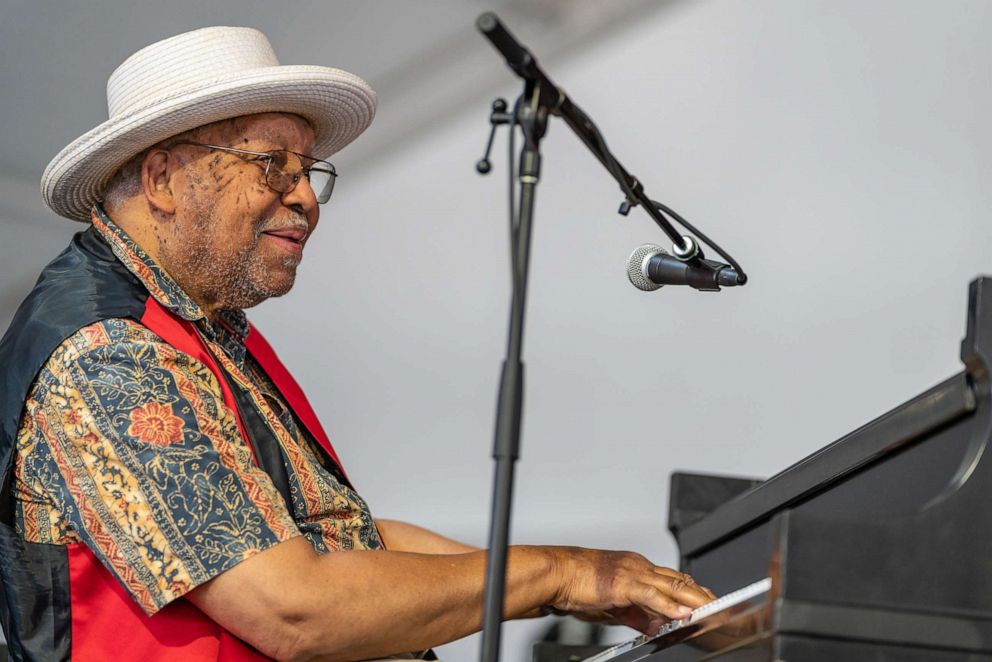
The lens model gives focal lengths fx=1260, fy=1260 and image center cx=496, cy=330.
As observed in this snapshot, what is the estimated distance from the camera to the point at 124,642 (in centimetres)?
173

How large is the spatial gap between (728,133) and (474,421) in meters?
1.20

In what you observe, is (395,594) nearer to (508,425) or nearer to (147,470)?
(147,470)

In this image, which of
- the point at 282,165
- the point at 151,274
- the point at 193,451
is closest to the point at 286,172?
the point at 282,165

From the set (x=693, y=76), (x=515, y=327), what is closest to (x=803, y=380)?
(x=693, y=76)

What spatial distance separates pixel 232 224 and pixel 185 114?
19cm

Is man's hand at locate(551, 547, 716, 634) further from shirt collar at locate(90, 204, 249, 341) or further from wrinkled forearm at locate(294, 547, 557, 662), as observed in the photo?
shirt collar at locate(90, 204, 249, 341)

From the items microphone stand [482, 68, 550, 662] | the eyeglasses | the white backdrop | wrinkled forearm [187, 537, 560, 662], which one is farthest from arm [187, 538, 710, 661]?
the white backdrop

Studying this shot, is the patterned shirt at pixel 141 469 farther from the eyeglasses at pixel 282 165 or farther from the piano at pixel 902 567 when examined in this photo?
the piano at pixel 902 567

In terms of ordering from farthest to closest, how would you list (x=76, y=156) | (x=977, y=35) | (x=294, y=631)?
(x=977, y=35) → (x=76, y=156) → (x=294, y=631)

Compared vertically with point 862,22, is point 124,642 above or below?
below

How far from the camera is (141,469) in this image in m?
1.67

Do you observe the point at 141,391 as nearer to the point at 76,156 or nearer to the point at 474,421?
the point at 76,156

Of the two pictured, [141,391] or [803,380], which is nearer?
[141,391]

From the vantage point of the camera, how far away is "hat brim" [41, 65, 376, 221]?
2.01m
